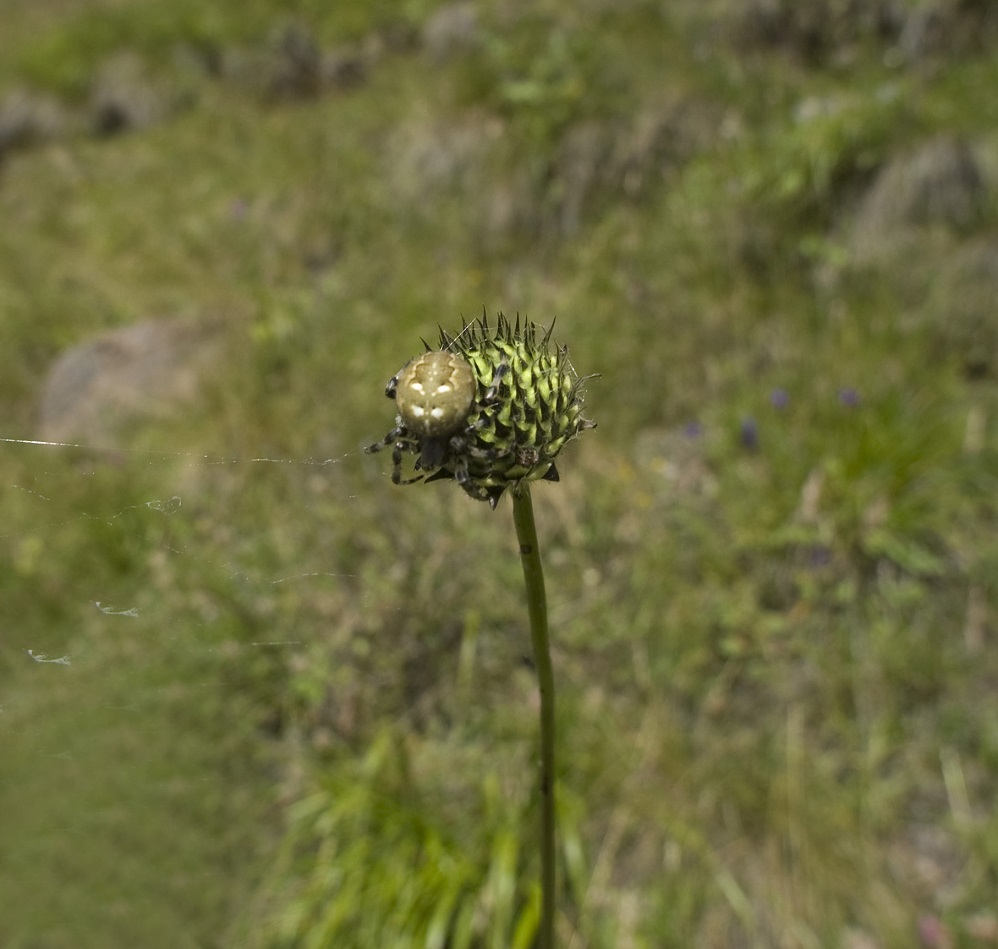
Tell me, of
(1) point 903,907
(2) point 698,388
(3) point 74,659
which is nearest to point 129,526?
(3) point 74,659

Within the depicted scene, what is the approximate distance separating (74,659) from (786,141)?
3.68 metres

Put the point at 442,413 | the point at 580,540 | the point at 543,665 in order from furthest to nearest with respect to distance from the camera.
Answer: the point at 580,540 → the point at 543,665 → the point at 442,413

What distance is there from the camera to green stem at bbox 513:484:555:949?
720 millimetres

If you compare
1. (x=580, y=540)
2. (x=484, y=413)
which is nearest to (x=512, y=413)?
(x=484, y=413)

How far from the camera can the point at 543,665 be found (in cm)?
79

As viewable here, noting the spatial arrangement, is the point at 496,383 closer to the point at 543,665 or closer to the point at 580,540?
the point at 543,665

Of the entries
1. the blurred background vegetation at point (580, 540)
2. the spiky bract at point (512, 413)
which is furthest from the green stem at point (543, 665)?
the blurred background vegetation at point (580, 540)

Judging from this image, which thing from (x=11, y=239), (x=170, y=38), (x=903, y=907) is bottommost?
(x=903, y=907)

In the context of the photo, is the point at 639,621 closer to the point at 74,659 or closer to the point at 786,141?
the point at 74,659

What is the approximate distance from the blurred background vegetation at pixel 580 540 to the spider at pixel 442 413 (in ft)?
0.87

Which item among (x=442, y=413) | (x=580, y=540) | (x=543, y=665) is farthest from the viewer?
(x=580, y=540)

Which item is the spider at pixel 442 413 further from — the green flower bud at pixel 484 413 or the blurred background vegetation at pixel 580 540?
the blurred background vegetation at pixel 580 540

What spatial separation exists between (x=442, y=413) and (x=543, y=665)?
0.28 m

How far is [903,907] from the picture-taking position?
2057 mm
